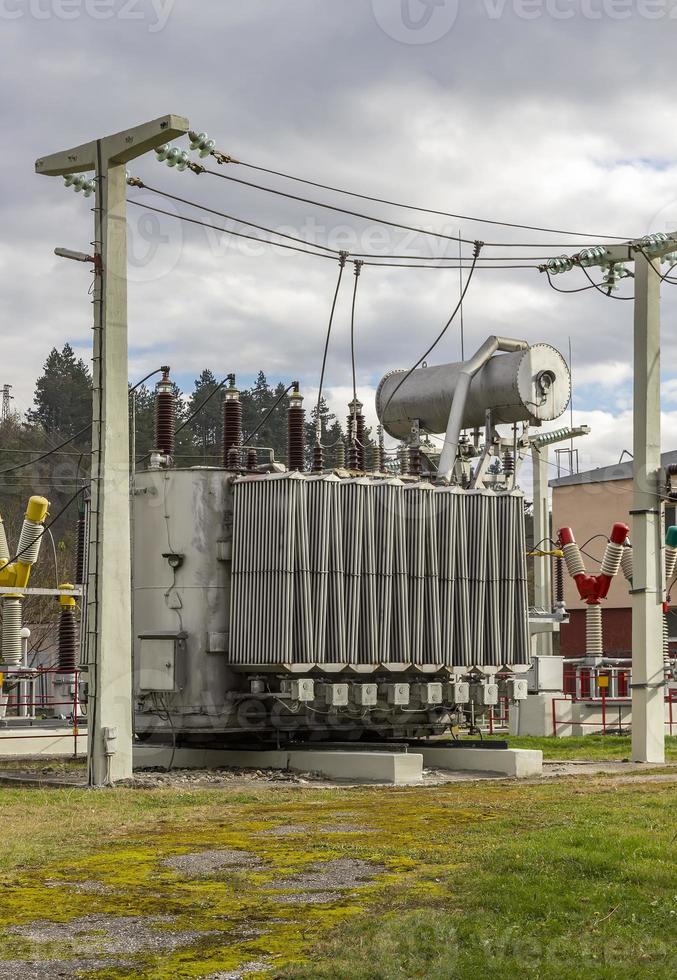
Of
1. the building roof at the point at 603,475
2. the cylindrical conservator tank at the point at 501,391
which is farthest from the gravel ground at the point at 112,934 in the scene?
the building roof at the point at 603,475

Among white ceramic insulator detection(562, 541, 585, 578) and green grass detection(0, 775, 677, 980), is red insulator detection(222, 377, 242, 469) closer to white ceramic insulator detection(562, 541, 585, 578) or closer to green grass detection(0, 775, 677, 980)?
green grass detection(0, 775, 677, 980)

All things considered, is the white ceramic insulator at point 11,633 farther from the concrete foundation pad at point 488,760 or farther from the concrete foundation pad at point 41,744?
the concrete foundation pad at point 488,760

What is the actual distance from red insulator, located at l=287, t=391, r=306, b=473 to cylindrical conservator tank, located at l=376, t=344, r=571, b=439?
3.83 m

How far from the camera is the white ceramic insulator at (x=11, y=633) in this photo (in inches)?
1217

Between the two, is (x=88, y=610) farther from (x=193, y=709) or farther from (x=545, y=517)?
(x=545, y=517)

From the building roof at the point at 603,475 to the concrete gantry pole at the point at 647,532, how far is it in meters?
31.3

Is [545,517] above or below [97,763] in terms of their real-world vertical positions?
above

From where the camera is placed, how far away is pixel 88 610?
59.8ft

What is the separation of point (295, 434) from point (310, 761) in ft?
17.8

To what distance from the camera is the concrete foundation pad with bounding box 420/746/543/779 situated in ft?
67.1

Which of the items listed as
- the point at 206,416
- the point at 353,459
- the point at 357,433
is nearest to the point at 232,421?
the point at 353,459

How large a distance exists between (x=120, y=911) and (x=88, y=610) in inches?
372

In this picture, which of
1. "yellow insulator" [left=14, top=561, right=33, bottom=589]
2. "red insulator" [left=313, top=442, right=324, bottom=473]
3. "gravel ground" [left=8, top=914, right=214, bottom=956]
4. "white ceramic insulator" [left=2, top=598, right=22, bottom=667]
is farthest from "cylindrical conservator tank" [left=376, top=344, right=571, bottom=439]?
"gravel ground" [left=8, top=914, right=214, bottom=956]

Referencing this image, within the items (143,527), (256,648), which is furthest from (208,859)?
(143,527)
